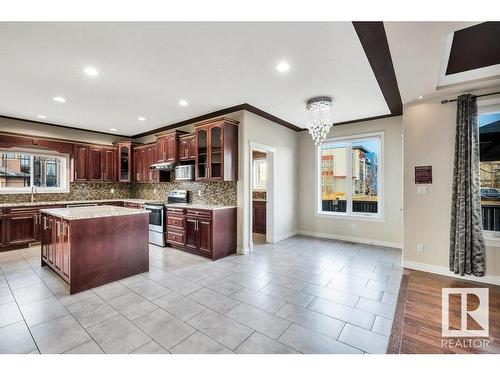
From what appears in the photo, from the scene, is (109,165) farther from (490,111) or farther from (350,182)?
(490,111)

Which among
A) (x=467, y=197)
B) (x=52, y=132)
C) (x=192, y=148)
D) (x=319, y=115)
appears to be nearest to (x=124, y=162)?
(x=52, y=132)

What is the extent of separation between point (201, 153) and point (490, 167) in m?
4.67

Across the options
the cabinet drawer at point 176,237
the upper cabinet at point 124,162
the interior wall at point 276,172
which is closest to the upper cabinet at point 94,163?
the upper cabinet at point 124,162

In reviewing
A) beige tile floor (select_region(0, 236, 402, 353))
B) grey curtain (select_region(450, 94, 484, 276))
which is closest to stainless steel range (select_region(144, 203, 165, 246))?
beige tile floor (select_region(0, 236, 402, 353))

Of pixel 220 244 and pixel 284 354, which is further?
pixel 220 244

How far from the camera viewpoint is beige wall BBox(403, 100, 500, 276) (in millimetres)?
3422

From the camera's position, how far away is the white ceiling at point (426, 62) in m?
1.99

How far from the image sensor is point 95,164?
6.19 meters

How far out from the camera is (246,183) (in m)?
4.53
